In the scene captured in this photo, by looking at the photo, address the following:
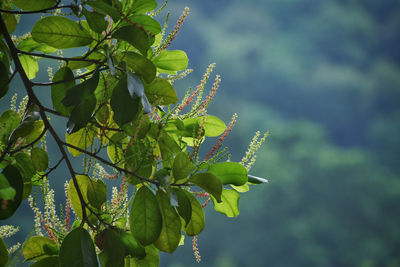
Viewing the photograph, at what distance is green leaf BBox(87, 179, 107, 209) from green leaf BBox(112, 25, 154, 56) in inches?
5.7

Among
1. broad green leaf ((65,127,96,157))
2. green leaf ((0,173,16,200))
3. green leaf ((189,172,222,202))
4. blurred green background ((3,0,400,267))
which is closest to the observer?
green leaf ((0,173,16,200))

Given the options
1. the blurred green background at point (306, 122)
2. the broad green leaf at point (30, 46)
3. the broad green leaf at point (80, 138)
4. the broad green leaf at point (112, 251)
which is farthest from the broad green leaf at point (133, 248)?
the blurred green background at point (306, 122)

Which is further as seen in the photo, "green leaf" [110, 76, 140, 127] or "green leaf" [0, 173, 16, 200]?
"green leaf" [110, 76, 140, 127]

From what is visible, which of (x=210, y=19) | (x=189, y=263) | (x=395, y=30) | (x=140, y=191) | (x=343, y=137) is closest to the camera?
(x=140, y=191)

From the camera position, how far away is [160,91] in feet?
1.44

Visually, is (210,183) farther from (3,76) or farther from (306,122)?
(306,122)

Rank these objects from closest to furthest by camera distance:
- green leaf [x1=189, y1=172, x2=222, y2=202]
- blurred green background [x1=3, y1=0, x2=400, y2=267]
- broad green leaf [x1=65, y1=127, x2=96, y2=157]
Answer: green leaf [x1=189, y1=172, x2=222, y2=202], broad green leaf [x1=65, y1=127, x2=96, y2=157], blurred green background [x1=3, y1=0, x2=400, y2=267]

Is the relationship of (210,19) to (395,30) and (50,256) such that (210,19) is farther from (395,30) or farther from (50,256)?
(50,256)

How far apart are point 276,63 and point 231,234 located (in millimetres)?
5777

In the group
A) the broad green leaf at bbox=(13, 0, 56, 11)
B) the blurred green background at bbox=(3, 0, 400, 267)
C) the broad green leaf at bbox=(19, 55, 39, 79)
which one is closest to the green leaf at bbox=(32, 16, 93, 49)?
the broad green leaf at bbox=(13, 0, 56, 11)

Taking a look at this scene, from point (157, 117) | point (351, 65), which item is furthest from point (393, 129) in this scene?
point (157, 117)

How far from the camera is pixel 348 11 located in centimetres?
1555

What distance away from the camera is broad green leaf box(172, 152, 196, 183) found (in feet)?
1.26

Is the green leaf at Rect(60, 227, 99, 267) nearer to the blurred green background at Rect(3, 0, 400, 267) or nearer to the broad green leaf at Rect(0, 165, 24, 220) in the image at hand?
the broad green leaf at Rect(0, 165, 24, 220)
